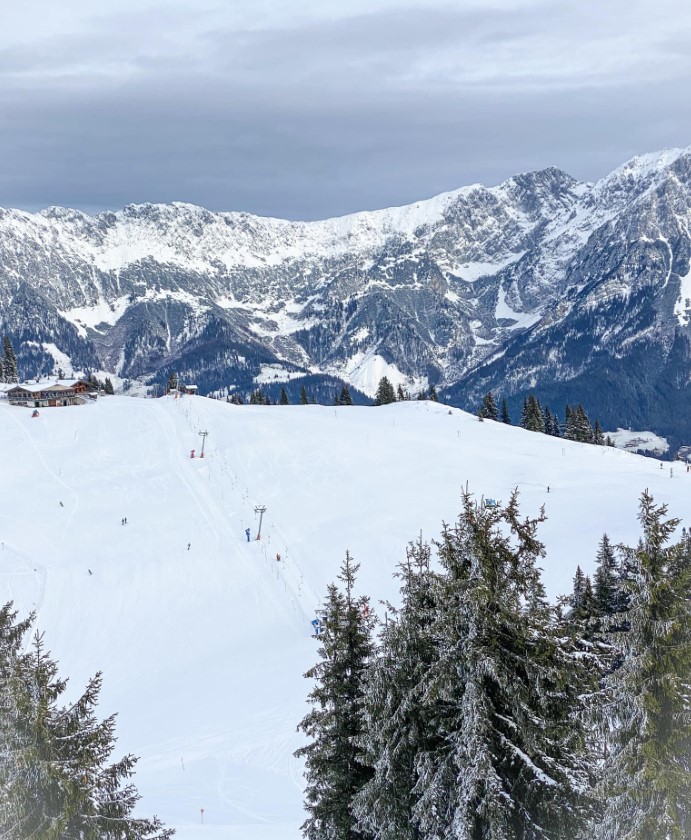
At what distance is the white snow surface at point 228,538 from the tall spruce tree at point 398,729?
12767 millimetres

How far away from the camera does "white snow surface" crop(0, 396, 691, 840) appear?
111ft

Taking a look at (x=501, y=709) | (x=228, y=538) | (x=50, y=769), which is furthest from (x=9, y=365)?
(x=501, y=709)

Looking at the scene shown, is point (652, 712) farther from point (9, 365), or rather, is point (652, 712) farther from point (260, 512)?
point (9, 365)

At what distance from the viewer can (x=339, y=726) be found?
17.7 m

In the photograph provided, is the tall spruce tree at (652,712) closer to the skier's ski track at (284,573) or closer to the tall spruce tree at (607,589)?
the tall spruce tree at (607,589)

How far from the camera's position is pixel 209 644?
46125 millimetres

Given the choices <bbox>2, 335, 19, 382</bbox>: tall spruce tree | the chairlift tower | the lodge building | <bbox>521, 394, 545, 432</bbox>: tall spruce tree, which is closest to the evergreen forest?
the chairlift tower

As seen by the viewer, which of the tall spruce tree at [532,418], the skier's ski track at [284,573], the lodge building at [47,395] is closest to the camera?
the skier's ski track at [284,573]

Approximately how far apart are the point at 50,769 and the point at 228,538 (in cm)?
4459

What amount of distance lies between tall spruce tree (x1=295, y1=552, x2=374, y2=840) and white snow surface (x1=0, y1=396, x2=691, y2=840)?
29.8 feet

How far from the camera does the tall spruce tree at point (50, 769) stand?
1441cm

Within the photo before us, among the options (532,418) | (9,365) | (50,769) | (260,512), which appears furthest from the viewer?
(9,365)

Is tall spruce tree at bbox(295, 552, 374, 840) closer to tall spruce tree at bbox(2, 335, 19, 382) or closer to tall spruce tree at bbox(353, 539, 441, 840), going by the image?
tall spruce tree at bbox(353, 539, 441, 840)

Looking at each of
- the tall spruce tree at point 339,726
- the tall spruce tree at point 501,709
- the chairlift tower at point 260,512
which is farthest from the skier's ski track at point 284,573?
the tall spruce tree at point 501,709
